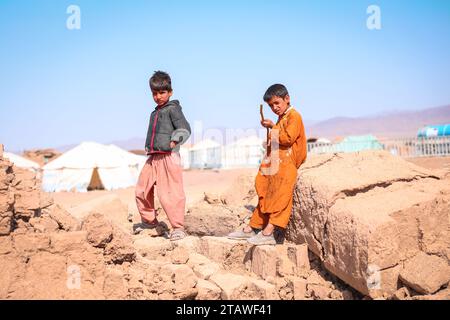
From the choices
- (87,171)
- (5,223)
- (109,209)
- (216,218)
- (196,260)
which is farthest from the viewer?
(87,171)

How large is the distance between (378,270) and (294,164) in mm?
1449

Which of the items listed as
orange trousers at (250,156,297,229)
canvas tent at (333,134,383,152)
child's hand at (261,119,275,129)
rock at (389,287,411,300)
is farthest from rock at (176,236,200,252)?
canvas tent at (333,134,383,152)

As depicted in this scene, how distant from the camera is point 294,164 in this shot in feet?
14.2

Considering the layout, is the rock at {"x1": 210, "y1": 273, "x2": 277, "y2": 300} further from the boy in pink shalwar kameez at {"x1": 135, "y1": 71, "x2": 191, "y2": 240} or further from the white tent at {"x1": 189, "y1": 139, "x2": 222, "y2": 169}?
the white tent at {"x1": 189, "y1": 139, "x2": 222, "y2": 169}

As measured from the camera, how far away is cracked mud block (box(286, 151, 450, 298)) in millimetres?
3162

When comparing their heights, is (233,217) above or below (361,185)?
below

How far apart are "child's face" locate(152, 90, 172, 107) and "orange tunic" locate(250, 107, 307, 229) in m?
1.23

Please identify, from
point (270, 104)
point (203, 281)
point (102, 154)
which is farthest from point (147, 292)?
point (102, 154)

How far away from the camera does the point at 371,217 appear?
3.27 m

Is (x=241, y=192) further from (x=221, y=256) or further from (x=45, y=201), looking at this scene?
(x=45, y=201)

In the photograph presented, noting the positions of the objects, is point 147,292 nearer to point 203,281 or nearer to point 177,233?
point 203,281

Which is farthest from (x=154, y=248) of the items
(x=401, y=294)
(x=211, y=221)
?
(x=401, y=294)

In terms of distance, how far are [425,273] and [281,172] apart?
1.59m
